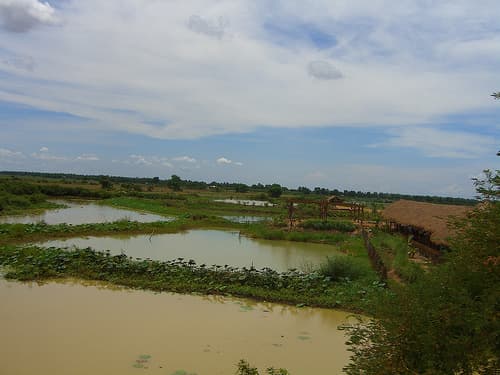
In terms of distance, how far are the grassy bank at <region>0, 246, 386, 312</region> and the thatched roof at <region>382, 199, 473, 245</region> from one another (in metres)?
4.79

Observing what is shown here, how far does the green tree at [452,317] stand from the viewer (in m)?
3.54

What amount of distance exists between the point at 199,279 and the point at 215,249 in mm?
6658

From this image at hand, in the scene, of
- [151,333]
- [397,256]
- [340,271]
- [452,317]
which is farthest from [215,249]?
[452,317]

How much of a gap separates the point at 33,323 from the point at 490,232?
825 cm

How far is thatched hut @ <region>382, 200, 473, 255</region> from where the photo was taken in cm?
1598

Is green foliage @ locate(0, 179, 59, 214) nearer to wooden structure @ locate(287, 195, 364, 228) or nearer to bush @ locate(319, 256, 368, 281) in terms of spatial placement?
wooden structure @ locate(287, 195, 364, 228)

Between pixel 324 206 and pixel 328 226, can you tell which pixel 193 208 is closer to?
pixel 324 206

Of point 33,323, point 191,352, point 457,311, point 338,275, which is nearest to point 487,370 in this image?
point 457,311

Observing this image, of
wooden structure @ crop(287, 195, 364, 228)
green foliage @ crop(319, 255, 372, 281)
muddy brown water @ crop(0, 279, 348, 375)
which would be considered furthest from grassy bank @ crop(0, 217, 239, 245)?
green foliage @ crop(319, 255, 372, 281)

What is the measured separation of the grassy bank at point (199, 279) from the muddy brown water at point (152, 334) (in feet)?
1.51

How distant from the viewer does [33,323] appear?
8.30 metres

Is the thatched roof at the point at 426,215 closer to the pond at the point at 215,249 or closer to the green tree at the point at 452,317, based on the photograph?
the pond at the point at 215,249

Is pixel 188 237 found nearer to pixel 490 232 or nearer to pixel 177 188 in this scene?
pixel 490 232

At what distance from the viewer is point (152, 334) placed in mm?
7988
